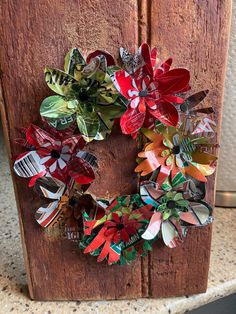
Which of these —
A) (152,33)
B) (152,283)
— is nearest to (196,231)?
(152,283)

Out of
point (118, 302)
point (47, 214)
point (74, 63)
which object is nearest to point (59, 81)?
point (74, 63)

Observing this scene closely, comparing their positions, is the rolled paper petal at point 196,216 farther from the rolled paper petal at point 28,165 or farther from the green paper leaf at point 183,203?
the rolled paper petal at point 28,165

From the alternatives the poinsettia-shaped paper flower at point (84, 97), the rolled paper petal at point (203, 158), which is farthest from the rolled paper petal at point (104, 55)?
the rolled paper petal at point (203, 158)

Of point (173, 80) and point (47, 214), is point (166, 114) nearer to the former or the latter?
point (173, 80)

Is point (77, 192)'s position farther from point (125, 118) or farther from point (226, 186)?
point (226, 186)

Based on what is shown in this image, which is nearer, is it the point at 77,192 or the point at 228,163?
the point at 77,192

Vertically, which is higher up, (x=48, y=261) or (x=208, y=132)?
(x=208, y=132)
